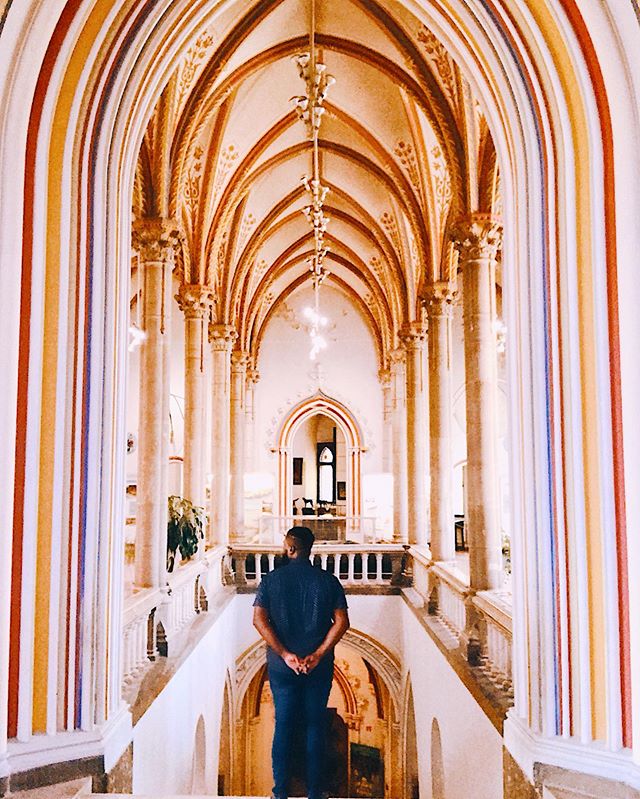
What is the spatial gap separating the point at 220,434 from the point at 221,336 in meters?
1.79

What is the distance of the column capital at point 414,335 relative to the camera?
12320 millimetres

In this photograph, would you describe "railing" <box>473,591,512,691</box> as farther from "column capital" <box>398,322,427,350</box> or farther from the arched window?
the arched window

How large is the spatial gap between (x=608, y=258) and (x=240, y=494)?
12151 mm

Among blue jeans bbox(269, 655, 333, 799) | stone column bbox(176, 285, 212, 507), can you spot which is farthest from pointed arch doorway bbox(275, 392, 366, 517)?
blue jeans bbox(269, 655, 333, 799)

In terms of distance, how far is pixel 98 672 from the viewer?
341cm

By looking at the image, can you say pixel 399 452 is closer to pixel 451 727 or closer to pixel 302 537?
pixel 451 727

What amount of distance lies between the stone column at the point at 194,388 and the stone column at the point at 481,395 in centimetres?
420

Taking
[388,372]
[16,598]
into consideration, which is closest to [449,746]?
[16,598]

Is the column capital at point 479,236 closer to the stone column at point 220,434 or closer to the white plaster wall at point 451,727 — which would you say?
the white plaster wall at point 451,727

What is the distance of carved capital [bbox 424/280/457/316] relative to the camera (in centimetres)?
970

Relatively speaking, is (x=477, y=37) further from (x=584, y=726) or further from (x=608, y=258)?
(x=584, y=726)

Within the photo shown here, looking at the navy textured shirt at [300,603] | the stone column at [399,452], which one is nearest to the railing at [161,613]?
the navy textured shirt at [300,603]

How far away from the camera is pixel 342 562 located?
38.1 ft

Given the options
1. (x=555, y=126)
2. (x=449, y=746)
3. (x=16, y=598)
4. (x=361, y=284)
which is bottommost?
(x=449, y=746)
